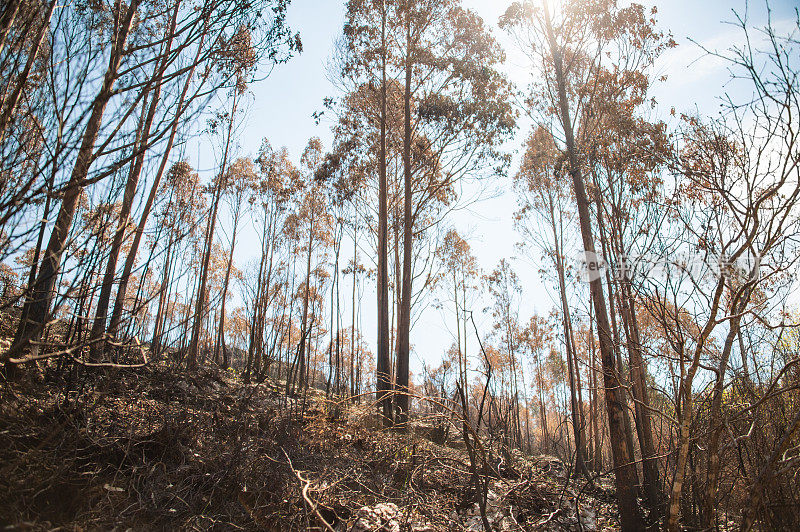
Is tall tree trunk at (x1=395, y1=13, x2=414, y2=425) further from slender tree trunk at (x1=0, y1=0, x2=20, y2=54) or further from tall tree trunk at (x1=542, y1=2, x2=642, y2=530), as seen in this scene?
slender tree trunk at (x1=0, y1=0, x2=20, y2=54)

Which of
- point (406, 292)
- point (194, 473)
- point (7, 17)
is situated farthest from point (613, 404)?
point (7, 17)

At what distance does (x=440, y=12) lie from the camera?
1076 centimetres

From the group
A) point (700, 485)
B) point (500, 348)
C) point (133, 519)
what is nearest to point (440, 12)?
point (700, 485)

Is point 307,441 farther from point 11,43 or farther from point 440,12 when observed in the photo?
point 440,12

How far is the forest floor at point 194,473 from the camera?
8.64 ft

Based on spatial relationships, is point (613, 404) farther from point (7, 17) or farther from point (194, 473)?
point (7, 17)

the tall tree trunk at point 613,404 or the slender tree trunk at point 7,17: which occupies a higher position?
the slender tree trunk at point 7,17

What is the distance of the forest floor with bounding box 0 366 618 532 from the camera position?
104 inches

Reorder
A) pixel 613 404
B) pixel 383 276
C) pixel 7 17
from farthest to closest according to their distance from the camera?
pixel 383 276, pixel 613 404, pixel 7 17

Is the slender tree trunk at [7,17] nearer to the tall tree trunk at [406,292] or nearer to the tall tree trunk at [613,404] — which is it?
the tall tree trunk at [613,404]

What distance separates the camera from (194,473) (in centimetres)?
342

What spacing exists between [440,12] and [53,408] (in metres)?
11.6

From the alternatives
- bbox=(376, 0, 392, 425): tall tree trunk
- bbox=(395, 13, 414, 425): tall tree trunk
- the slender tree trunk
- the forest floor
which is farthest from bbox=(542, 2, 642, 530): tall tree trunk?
the slender tree trunk

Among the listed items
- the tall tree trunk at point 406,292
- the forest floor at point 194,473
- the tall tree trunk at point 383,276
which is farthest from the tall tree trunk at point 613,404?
the tall tree trunk at point 383,276
